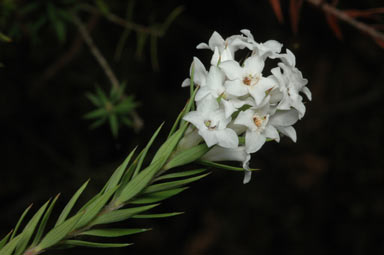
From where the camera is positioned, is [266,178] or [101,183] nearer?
[101,183]

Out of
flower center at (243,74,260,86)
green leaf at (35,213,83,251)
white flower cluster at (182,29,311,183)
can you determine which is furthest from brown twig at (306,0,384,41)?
green leaf at (35,213,83,251)

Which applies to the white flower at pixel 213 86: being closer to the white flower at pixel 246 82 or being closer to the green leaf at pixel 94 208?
the white flower at pixel 246 82

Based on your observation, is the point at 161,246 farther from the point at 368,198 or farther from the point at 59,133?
the point at 368,198

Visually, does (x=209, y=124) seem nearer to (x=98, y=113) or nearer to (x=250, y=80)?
(x=250, y=80)

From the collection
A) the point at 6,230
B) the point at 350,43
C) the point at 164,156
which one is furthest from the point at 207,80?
the point at 350,43

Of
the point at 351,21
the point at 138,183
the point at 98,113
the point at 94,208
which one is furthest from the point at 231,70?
the point at 98,113

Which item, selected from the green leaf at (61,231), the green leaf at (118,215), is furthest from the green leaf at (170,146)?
the green leaf at (61,231)

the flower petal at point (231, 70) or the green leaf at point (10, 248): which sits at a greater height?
the flower petal at point (231, 70)
